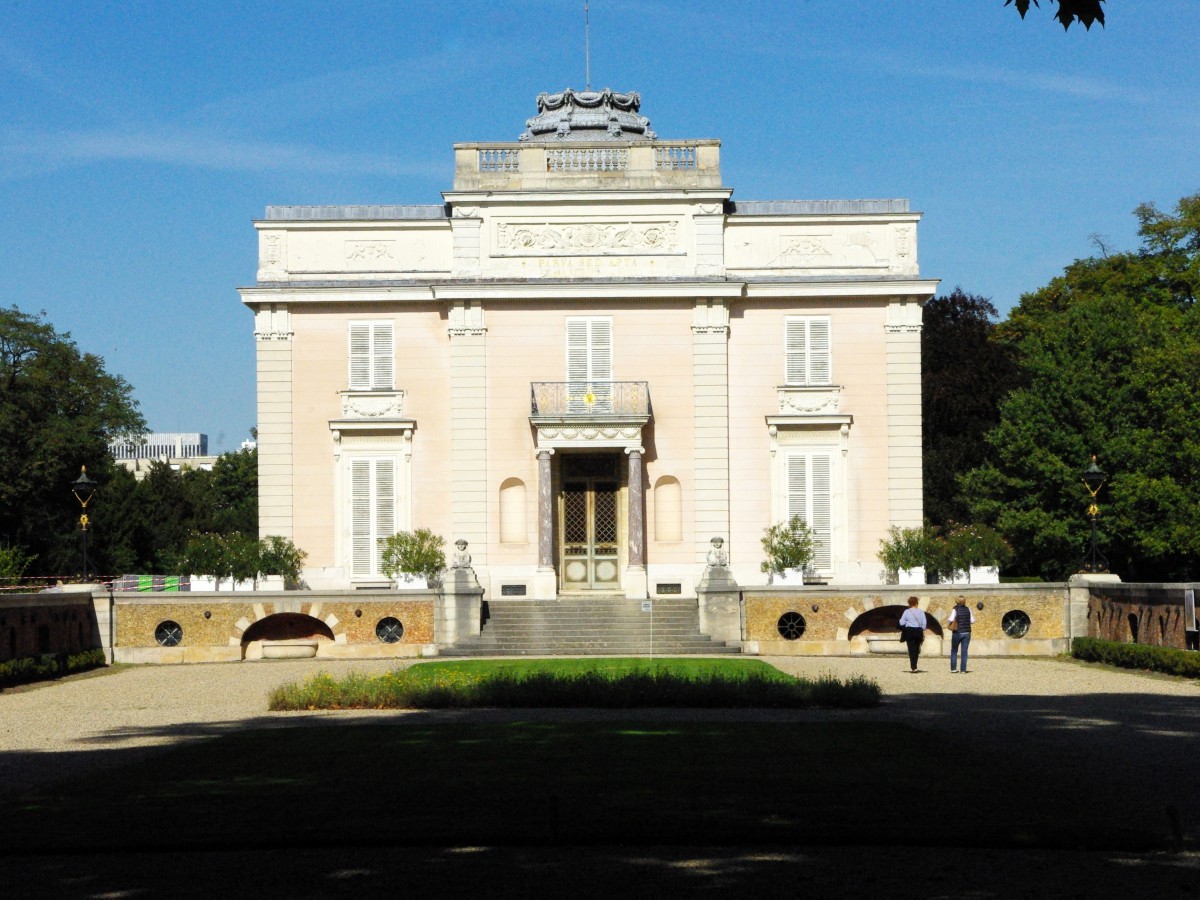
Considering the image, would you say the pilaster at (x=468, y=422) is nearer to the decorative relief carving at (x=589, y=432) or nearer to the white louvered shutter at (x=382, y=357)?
the white louvered shutter at (x=382, y=357)

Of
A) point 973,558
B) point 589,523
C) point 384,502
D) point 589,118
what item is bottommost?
point 973,558

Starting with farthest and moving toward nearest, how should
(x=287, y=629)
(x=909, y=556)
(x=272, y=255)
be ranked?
(x=272, y=255) < (x=909, y=556) < (x=287, y=629)

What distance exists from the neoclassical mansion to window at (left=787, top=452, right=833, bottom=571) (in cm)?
5

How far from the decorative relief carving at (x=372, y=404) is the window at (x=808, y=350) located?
911 centimetres

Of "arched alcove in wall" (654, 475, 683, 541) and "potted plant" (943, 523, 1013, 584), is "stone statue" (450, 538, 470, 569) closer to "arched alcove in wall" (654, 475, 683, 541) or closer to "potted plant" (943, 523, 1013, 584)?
"arched alcove in wall" (654, 475, 683, 541)

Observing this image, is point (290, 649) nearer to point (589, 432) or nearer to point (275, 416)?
point (275, 416)

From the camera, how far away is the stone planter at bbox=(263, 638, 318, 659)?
33719mm

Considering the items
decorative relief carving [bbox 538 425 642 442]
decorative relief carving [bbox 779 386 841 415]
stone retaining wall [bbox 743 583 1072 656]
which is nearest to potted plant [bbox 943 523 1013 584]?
stone retaining wall [bbox 743 583 1072 656]

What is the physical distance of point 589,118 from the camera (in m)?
44.1

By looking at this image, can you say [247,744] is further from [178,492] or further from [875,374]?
[178,492]

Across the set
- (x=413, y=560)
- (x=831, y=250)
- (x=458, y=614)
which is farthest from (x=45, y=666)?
(x=831, y=250)

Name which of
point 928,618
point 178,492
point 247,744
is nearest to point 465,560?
point 928,618

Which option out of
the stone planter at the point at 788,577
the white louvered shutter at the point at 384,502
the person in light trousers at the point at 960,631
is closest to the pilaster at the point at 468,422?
the white louvered shutter at the point at 384,502

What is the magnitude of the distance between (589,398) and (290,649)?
8.74 m
